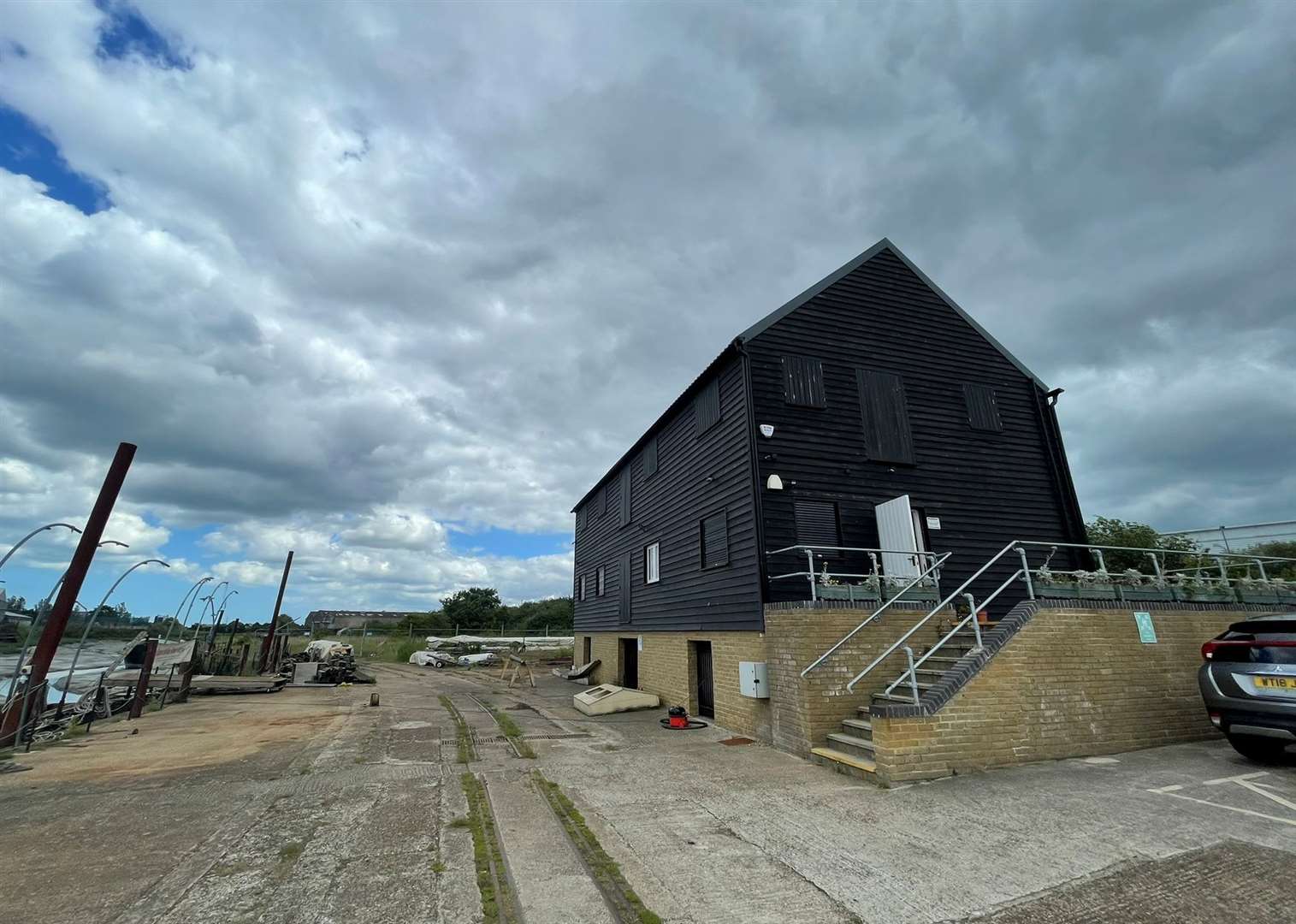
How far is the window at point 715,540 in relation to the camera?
38.9 ft

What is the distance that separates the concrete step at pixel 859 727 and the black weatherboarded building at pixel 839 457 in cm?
211

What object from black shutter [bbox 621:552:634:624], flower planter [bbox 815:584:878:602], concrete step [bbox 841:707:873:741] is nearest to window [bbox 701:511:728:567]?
flower planter [bbox 815:584:878:602]

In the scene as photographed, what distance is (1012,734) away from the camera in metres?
7.25

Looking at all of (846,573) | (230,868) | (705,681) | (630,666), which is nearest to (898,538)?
(846,573)

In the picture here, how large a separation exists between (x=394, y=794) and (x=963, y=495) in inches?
464

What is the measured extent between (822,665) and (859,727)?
1077 millimetres

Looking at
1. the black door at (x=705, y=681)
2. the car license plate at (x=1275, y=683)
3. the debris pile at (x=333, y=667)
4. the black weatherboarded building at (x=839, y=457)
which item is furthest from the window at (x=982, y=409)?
the debris pile at (x=333, y=667)

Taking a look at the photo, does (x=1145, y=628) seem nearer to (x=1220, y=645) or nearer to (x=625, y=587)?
(x=1220, y=645)

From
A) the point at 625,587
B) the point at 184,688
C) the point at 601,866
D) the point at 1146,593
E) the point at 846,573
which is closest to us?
the point at 601,866

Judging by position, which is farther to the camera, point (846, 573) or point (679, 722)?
point (679, 722)

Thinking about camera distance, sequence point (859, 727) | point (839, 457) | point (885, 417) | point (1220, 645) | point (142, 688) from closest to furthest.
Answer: point (1220, 645)
point (859, 727)
point (839, 457)
point (885, 417)
point (142, 688)

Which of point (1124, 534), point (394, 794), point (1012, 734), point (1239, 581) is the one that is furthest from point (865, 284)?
point (1124, 534)

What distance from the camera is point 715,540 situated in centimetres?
1226

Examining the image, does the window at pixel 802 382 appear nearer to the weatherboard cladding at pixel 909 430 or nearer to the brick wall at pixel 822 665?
the weatherboard cladding at pixel 909 430
